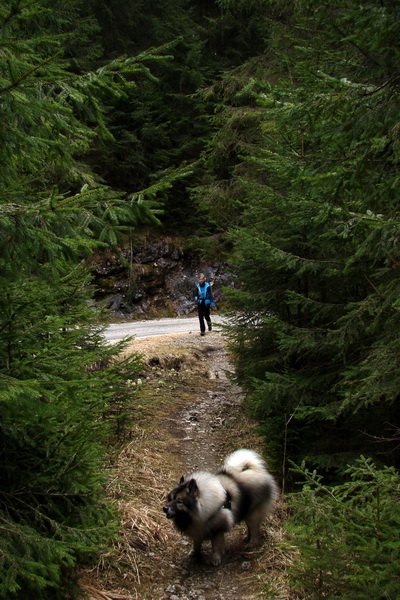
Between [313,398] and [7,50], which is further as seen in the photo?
[313,398]

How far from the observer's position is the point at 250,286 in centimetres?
838

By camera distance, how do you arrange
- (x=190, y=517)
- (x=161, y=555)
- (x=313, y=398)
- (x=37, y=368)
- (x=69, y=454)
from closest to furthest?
(x=37, y=368)
(x=69, y=454)
(x=190, y=517)
(x=161, y=555)
(x=313, y=398)

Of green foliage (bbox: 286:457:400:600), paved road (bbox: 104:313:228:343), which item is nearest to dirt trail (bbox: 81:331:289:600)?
green foliage (bbox: 286:457:400:600)

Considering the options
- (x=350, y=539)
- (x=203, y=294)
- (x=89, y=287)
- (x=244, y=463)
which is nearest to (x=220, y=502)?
(x=244, y=463)

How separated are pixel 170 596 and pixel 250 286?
5.32 metres

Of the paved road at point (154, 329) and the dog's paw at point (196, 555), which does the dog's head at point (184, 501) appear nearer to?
the dog's paw at point (196, 555)

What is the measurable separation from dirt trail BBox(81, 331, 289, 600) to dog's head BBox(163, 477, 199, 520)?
25.8 inches

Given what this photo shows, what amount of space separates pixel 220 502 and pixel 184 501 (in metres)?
0.41

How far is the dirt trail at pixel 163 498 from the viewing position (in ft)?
14.1

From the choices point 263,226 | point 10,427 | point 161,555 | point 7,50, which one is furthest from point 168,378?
point 7,50

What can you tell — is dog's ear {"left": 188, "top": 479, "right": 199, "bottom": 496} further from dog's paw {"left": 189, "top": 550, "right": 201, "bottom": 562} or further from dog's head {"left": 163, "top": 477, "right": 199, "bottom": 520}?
dog's paw {"left": 189, "top": 550, "right": 201, "bottom": 562}

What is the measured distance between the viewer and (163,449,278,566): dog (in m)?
4.55

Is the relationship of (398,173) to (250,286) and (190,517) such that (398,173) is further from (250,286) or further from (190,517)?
(250,286)

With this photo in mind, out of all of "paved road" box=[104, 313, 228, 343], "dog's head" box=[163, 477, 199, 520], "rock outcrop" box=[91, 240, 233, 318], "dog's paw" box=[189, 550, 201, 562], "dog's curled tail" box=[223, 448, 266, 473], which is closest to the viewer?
"dog's head" box=[163, 477, 199, 520]
